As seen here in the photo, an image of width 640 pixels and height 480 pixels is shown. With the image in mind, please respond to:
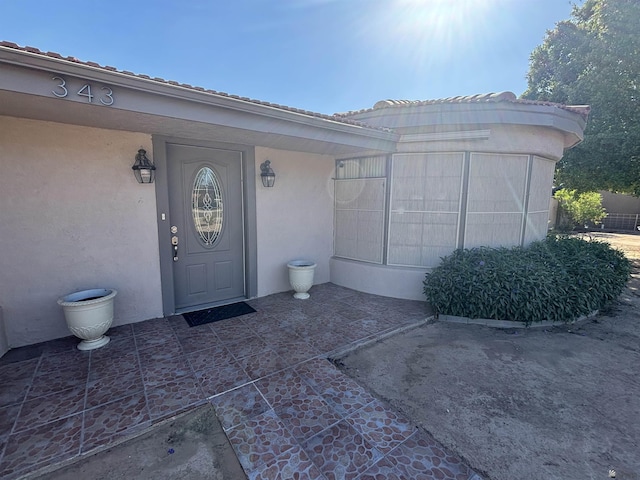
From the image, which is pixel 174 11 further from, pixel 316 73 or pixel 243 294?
pixel 243 294

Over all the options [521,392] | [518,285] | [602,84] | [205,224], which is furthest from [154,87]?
[602,84]

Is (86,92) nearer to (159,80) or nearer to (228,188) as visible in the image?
(159,80)

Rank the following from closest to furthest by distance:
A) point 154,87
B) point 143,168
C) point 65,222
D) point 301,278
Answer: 1. point 154,87
2. point 65,222
3. point 143,168
4. point 301,278

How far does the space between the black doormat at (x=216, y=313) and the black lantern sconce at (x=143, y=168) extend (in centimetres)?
222

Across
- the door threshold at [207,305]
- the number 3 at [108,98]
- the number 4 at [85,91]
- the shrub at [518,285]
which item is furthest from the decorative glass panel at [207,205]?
the shrub at [518,285]

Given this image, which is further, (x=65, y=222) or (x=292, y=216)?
(x=292, y=216)

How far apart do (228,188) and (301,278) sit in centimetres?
213

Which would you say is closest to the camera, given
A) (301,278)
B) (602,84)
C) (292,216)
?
(301,278)

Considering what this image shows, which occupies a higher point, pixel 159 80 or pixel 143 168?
Answer: pixel 159 80

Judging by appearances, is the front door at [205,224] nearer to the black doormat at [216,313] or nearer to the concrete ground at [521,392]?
the black doormat at [216,313]

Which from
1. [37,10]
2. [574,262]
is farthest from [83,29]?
[574,262]

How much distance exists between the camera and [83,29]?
14.5ft

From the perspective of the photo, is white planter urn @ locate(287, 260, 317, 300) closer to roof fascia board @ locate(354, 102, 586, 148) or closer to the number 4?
roof fascia board @ locate(354, 102, 586, 148)

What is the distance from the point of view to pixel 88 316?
3.62m
